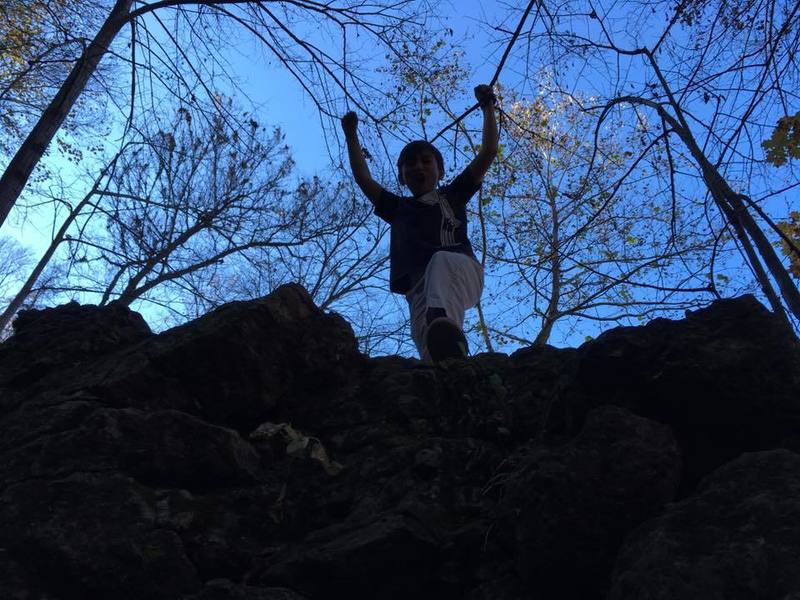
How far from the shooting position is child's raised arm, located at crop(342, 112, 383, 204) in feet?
14.5

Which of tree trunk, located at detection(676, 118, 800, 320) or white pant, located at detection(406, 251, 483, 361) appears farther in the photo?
white pant, located at detection(406, 251, 483, 361)

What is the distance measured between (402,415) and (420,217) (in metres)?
1.86

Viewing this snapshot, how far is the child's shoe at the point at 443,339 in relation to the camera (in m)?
3.23

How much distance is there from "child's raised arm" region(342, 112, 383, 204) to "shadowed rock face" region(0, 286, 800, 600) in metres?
1.88

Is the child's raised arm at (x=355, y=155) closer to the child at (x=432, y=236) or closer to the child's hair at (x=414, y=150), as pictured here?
the child at (x=432, y=236)

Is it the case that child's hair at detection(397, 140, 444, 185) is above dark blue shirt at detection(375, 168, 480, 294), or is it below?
above

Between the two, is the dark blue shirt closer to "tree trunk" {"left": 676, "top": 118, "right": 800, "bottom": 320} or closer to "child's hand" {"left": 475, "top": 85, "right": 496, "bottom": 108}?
"child's hand" {"left": 475, "top": 85, "right": 496, "bottom": 108}

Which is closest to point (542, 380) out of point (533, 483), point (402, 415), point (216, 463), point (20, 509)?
point (402, 415)

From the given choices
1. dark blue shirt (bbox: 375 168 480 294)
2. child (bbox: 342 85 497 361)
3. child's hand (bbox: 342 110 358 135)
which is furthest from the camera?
child's hand (bbox: 342 110 358 135)

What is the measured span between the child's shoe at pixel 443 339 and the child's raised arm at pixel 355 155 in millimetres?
1457

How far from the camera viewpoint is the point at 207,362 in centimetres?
254

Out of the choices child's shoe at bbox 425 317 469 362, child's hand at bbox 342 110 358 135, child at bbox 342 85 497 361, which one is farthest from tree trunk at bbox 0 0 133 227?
child's shoe at bbox 425 317 469 362

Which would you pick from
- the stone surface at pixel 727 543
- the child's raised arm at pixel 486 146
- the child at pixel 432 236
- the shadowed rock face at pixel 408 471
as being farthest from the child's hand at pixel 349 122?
the stone surface at pixel 727 543

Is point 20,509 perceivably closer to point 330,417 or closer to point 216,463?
point 216,463
